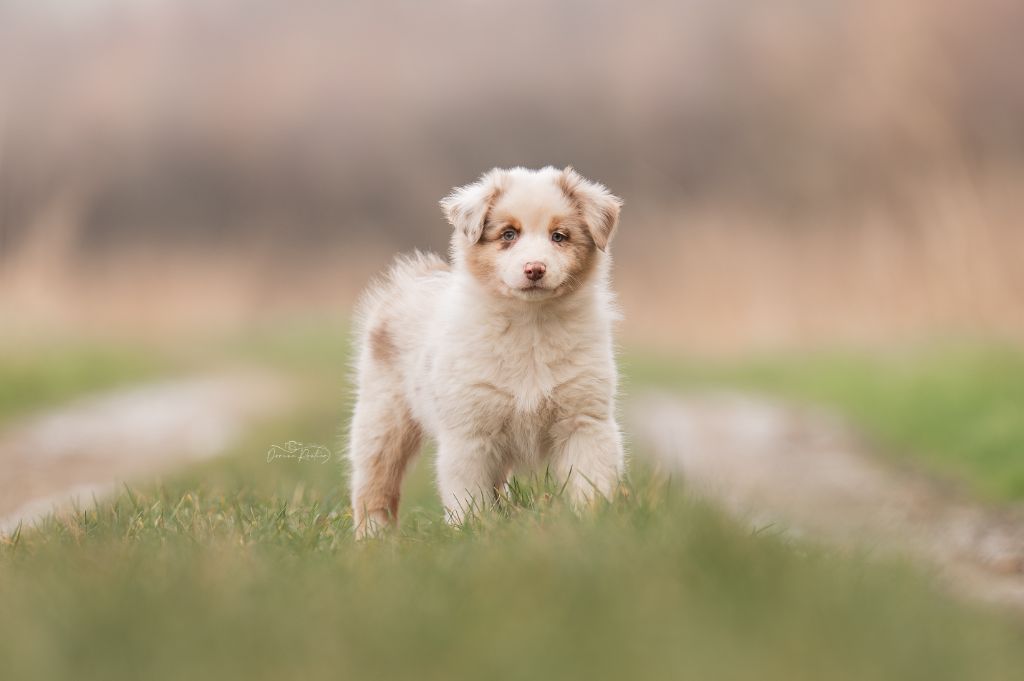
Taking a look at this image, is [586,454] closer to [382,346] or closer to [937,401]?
[382,346]

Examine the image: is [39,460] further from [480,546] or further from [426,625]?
[426,625]

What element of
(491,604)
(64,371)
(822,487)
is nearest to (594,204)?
(491,604)

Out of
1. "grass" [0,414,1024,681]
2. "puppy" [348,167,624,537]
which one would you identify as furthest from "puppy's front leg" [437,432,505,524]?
"grass" [0,414,1024,681]

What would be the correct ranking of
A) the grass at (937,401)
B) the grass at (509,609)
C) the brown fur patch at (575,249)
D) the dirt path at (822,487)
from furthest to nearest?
the grass at (937,401) < the brown fur patch at (575,249) < the dirt path at (822,487) < the grass at (509,609)

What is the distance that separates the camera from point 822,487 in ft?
28.3

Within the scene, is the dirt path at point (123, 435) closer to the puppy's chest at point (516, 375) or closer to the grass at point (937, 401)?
the puppy's chest at point (516, 375)

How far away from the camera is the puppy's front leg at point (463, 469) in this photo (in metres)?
5.02

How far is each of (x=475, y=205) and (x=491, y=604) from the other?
2.24 m

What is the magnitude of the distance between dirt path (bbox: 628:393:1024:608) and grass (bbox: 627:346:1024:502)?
0.32 meters

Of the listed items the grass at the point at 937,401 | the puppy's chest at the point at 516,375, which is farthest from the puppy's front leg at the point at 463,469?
the grass at the point at 937,401

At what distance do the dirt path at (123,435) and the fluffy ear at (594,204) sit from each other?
3.36 m

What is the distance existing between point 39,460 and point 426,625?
758cm

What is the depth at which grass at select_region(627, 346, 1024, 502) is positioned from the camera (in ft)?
29.5
